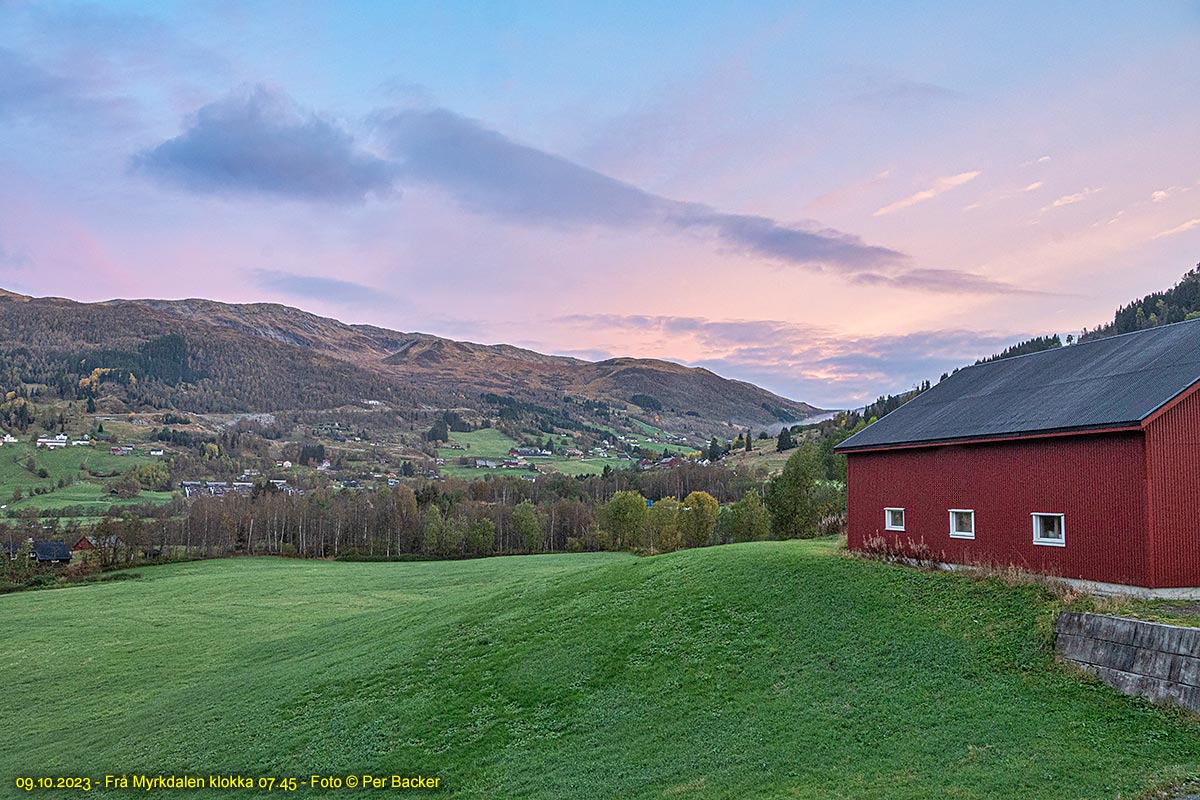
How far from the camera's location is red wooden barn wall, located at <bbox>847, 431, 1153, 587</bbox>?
70.9 ft

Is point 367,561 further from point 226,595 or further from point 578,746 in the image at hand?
point 578,746

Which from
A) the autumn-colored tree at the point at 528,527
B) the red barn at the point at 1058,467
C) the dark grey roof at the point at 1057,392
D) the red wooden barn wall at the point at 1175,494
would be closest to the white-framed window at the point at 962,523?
the red barn at the point at 1058,467

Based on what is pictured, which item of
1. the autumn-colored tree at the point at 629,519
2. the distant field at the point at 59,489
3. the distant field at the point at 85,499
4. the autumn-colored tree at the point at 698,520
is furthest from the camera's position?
the distant field at the point at 59,489

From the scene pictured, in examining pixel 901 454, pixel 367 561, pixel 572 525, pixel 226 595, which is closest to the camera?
pixel 901 454

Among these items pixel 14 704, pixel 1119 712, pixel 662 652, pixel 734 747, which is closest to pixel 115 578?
pixel 14 704

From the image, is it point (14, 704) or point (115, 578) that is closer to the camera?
point (14, 704)

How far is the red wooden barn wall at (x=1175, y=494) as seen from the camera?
834 inches

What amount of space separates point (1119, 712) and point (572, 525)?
352ft

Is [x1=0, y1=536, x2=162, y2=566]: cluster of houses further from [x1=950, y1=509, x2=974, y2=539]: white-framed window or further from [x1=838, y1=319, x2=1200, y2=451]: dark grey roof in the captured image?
[x1=950, y1=509, x2=974, y2=539]: white-framed window

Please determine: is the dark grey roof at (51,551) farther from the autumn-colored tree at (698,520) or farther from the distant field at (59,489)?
the autumn-colored tree at (698,520)

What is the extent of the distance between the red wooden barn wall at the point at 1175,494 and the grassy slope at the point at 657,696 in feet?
13.2

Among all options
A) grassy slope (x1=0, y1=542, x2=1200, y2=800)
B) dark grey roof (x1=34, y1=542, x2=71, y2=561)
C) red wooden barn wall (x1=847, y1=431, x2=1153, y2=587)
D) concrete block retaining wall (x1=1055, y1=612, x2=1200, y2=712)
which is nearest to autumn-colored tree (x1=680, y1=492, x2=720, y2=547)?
grassy slope (x1=0, y1=542, x2=1200, y2=800)

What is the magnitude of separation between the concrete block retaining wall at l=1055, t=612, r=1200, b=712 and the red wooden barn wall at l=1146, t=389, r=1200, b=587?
5467 mm

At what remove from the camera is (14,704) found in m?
31.5
